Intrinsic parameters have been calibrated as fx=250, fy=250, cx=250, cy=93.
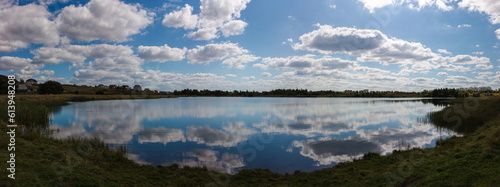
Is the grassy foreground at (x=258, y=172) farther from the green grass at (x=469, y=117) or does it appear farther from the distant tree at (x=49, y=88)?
the distant tree at (x=49, y=88)

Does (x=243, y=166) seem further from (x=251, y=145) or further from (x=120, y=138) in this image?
(x=120, y=138)

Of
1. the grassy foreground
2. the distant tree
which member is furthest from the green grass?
the distant tree

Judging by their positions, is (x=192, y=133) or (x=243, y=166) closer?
(x=243, y=166)

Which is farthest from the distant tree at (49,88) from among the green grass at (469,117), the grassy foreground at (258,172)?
the green grass at (469,117)

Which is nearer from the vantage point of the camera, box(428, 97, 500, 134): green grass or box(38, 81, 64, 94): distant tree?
box(428, 97, 500, 134): green grass

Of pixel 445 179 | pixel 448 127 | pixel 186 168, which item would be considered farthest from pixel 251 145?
pixel 448 127

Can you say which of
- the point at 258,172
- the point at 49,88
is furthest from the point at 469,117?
the point at 49,88

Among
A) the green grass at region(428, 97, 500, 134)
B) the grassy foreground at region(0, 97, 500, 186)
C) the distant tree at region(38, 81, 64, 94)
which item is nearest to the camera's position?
the grassy foreground at region(0, 97, 500, 186)

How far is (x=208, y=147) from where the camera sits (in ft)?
65.4

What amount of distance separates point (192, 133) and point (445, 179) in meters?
22.3

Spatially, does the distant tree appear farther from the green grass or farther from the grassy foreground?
the green grass

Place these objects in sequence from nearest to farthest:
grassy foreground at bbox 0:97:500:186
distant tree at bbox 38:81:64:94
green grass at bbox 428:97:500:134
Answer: grassy foreground at bbox 0:97:500:186 < green grass at bbox 428:97:500:134 < distant tree at bbox 38:81:64:94

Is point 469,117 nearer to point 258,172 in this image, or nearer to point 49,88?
point 258,172

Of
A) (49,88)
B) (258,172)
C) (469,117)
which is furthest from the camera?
(49,88)
